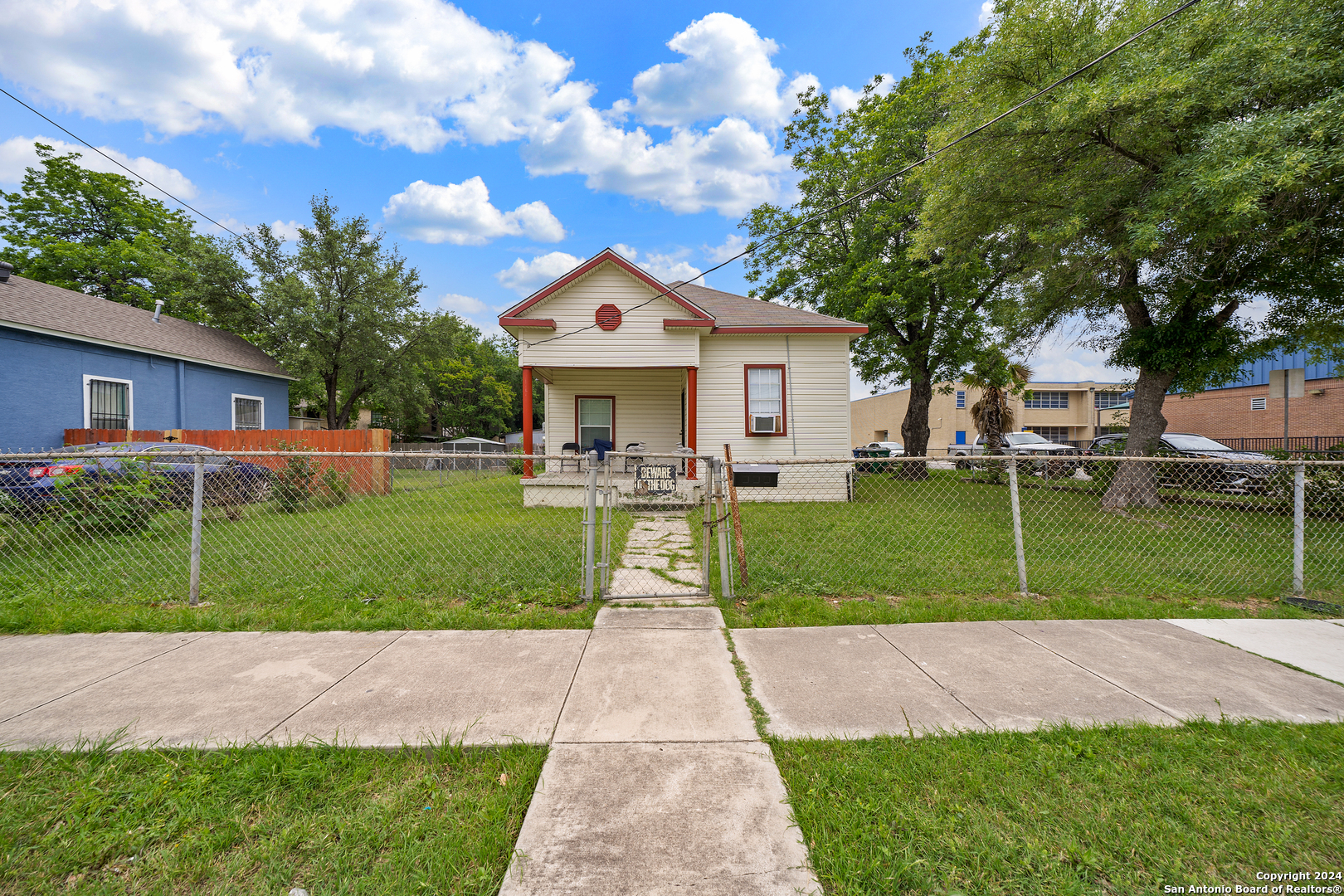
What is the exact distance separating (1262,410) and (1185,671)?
3393 centimetres

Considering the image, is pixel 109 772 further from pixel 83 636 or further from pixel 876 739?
pixel 876 739

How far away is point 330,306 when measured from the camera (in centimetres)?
1992

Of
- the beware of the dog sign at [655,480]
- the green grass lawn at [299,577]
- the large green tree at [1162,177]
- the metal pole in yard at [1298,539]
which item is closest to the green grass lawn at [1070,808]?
the green grass lawn at [299,577]

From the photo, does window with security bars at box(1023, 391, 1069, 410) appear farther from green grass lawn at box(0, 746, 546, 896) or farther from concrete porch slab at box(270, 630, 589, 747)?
green grass lawn at box(0, 746, 546, 896)

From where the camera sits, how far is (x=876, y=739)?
8.91ft

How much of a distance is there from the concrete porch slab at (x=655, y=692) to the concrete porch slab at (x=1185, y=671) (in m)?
2.61

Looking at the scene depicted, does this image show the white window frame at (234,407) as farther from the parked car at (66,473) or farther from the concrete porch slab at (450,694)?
the concrete porch slab at (450,694)

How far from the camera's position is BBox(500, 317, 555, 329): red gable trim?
11812 mm

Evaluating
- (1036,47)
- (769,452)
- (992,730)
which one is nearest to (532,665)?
(992,730)

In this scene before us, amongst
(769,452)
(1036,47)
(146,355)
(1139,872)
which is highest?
(1036,47)

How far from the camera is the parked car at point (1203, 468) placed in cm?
992

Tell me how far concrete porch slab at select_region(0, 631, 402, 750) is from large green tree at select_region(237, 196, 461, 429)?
19510mm

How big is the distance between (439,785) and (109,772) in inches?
65.2

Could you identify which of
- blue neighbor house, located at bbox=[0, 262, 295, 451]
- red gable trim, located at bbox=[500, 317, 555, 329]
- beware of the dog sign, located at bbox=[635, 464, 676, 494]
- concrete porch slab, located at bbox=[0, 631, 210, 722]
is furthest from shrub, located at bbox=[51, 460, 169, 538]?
blue neighbor house, located at bbox=[0, 262, 295, 451]
